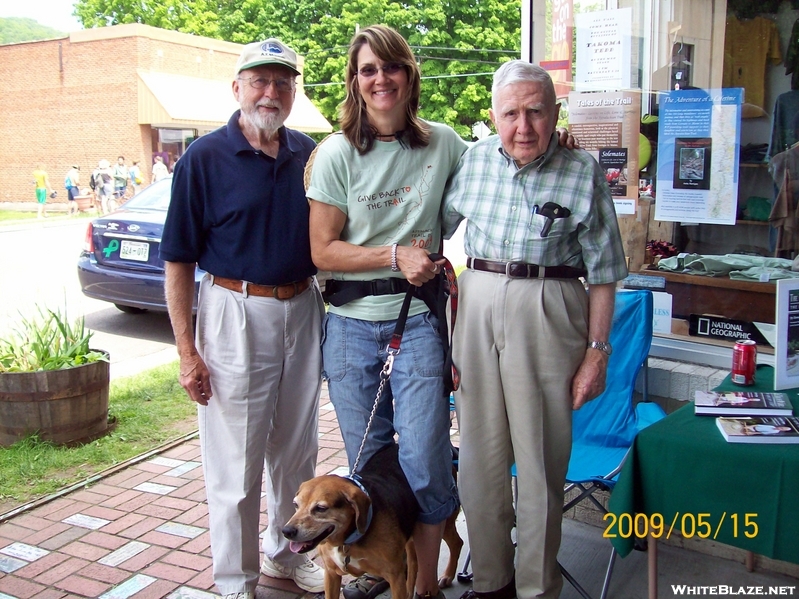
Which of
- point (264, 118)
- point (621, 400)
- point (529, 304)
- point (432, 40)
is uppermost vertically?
point (432, 40)

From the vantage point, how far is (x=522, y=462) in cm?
263

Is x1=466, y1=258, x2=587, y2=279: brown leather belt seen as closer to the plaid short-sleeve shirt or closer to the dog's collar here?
the plaid short-sleeve shirt

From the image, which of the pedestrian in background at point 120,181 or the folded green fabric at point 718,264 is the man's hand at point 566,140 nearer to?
the folded green fabric at point 718,264

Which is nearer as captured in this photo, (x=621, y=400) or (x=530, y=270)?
(x=530, y=270)

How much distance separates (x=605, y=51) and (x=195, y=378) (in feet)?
9.68

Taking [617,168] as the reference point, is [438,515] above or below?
below

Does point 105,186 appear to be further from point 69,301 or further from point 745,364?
point 745,364

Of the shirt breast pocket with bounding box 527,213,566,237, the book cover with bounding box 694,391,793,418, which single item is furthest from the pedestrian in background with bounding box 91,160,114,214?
the book cover with bounding box 694,391,793,418

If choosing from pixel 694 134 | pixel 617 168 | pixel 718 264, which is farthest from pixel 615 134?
pixel 718 264

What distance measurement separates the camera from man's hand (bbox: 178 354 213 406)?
2762 millimetres

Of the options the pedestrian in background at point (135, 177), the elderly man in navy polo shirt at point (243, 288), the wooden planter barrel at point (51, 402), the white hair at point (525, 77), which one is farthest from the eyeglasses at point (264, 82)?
the pedestrian in background at point (135, 177)

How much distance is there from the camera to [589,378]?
255 cm

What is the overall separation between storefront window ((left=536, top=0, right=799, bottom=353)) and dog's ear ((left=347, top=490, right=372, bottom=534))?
2.24 metres
